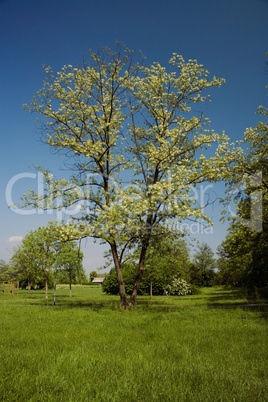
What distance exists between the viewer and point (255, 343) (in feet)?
27.4

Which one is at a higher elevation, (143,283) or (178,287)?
(143,283)

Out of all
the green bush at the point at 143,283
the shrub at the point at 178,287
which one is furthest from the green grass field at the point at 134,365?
the shrub at the point at 178,287

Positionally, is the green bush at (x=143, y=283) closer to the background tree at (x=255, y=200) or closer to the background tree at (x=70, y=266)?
the background tree at (x=70, y=266)

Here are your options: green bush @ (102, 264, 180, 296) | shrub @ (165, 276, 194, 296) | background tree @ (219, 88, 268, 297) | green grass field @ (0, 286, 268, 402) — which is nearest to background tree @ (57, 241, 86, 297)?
green bush @ (102, 264, 180, 296)

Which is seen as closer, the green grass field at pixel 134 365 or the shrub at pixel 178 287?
the green grass field at pixel 134 365

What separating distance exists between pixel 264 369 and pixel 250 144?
1960 centimetres

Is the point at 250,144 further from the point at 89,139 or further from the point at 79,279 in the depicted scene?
the point at 79,279

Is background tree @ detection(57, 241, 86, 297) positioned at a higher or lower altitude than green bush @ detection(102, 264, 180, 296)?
higher

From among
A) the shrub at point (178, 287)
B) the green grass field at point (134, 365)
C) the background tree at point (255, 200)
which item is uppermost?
the background tree at point (255, 200)

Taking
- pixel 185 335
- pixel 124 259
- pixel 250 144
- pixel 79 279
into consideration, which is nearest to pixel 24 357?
pixel 185 335

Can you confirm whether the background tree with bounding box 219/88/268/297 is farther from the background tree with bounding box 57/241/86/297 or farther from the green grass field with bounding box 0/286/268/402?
the background tree with bounding box 57/241/86/297

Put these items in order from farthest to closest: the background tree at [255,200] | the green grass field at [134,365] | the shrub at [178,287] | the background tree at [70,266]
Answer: the shrub at [178,287] < the background tree at [70,266] < the background tree at [255,200] < the green grass field at [134,365]

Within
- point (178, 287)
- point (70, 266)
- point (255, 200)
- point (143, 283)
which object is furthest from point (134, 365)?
point (178, 287)

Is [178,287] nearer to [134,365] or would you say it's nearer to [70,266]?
[70,266]
